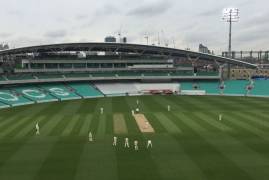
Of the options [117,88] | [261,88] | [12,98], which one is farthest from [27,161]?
[261,88]

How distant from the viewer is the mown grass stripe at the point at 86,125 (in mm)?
34375

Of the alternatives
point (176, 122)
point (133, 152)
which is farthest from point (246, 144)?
point (176, 122)

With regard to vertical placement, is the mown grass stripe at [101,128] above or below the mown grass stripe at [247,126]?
above

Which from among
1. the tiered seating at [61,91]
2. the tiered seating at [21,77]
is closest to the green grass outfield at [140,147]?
→ the tiered seating at [61,91]

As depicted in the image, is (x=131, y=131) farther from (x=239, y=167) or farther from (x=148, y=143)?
(x=239, y=167)

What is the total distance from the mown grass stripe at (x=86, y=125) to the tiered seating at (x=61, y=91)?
2281 cm

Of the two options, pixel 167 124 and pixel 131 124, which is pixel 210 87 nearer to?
pixel 167 124

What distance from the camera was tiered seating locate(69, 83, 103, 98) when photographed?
71250mm

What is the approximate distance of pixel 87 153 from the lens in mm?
26594

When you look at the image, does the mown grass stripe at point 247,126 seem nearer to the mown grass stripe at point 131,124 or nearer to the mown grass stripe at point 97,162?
the mown grass stripe at point 131,124

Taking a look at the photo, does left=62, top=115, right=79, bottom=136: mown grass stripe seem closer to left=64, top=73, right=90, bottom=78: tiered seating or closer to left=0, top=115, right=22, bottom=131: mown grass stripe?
left=0, top=115, right=22, bottom=131: mown grass stripe

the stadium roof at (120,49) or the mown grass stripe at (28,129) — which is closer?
the mown grass stripe at (28,129)

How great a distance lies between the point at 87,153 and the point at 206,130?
13417mm

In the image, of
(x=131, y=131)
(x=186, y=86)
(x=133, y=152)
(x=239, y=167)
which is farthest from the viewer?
(x=186, y=86)
